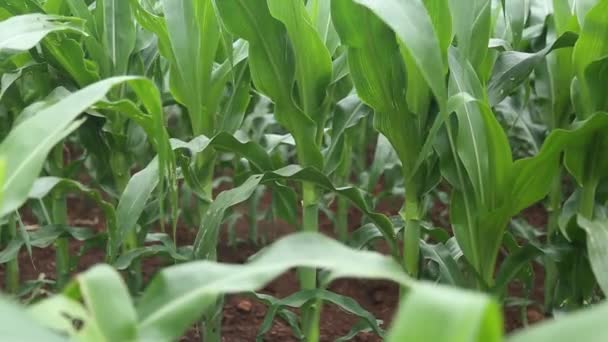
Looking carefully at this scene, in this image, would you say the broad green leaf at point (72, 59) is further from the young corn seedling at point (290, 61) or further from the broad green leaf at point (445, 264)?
the broad green leaf at point (445, 264)

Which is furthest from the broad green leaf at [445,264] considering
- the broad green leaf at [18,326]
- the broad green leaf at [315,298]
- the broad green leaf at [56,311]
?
the broad green leaf at [18,326]

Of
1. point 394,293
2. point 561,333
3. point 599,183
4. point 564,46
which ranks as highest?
point 561,333

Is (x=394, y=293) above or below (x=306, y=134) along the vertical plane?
below

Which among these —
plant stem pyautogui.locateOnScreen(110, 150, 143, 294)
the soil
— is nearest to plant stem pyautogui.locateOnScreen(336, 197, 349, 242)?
the soil

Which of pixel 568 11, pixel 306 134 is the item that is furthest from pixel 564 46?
pixel 306 134

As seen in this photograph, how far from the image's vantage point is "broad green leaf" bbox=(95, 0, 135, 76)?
1.73m

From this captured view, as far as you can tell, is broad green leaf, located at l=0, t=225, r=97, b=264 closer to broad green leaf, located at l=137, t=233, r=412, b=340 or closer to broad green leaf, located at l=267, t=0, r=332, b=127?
broad green leaf, located at l=267, t=0, r=332, b=127

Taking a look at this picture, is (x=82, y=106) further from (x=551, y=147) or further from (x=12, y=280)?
(x=12, y=280)

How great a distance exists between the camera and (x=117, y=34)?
174 centimetres

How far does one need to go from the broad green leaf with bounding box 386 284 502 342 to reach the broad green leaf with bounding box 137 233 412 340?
0.30 ft

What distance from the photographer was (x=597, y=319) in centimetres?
61

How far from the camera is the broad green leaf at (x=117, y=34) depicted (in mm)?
1733

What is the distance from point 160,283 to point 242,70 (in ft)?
2.92

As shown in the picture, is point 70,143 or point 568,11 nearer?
point 568,11
